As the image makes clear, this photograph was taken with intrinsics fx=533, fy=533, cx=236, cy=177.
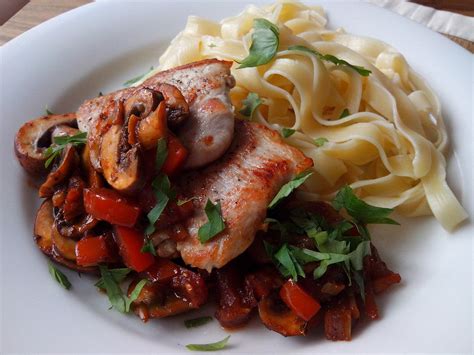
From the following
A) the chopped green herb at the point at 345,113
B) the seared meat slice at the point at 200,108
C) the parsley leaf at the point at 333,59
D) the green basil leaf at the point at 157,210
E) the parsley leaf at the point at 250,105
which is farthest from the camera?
the chopped green herb at the point at 345,113

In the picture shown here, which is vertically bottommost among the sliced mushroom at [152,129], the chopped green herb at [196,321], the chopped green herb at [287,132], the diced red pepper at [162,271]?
the chopped green herb at [196,321]

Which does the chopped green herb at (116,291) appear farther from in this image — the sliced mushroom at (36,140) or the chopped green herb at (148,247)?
the sliced mushroom at (36,140)

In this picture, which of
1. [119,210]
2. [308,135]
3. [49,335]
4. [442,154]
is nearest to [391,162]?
[442,154]

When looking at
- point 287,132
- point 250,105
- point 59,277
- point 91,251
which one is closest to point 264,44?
point 250,105

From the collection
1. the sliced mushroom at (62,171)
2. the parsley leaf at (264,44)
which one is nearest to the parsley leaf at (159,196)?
the sliced mushroom at (62,171)

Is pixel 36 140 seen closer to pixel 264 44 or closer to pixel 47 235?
pixel 47 235
